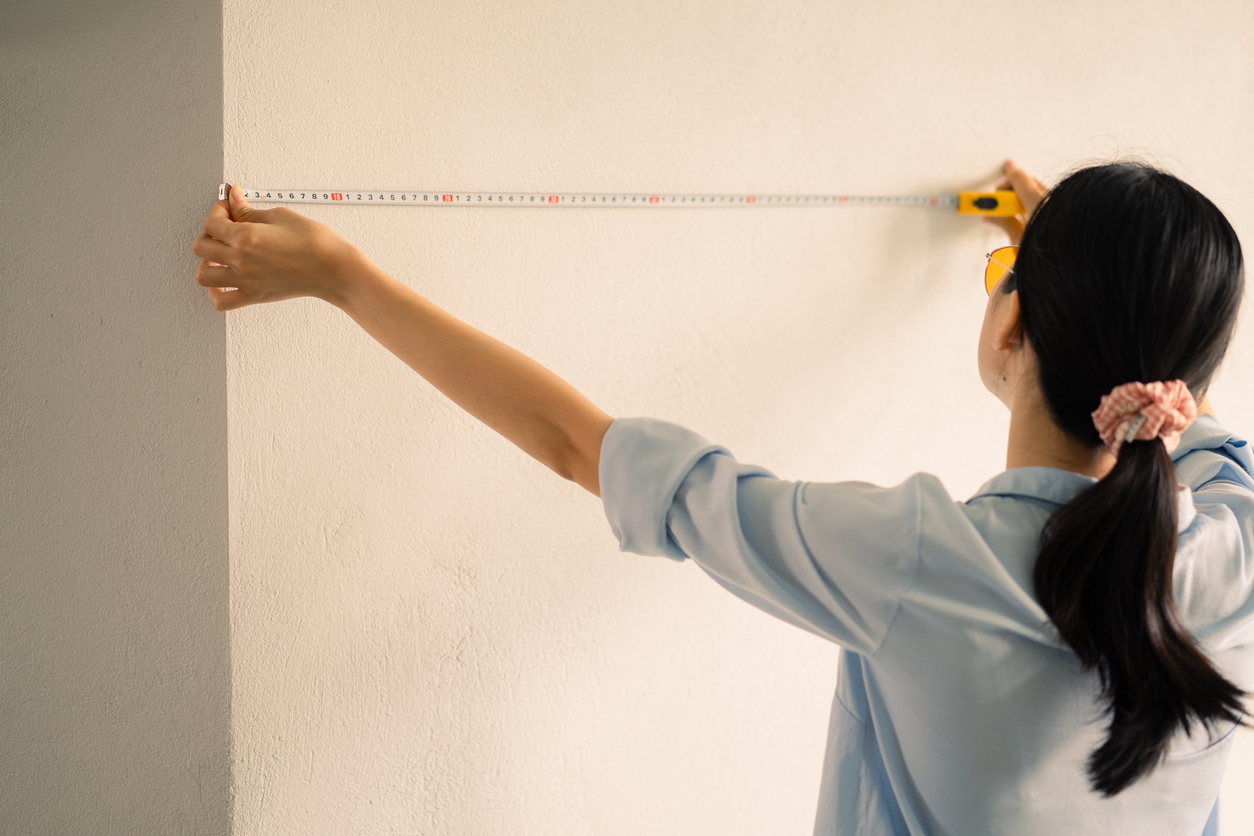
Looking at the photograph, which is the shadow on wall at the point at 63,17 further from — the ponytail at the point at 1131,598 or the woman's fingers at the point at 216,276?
the ponytail at the point at 1131,598

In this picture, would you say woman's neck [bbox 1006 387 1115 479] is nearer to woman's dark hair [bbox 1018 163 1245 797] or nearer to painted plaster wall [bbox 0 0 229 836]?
woman's dark hair [bbox 1018 163 1245 797]

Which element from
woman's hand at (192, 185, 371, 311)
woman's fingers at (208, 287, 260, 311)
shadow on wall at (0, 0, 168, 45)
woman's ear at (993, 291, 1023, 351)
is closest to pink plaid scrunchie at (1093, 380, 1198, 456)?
woman's ear at (993, 291, 1023, 351)

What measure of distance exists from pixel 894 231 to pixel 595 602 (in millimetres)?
667

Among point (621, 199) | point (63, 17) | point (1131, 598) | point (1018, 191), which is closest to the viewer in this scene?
point (1131, 598)

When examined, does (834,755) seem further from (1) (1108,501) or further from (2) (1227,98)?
(2) (1227,98)

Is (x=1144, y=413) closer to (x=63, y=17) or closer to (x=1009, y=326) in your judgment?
(x=1009, y=326)

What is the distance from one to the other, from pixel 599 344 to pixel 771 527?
17.4 inches

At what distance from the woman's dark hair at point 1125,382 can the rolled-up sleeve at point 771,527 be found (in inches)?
4.7

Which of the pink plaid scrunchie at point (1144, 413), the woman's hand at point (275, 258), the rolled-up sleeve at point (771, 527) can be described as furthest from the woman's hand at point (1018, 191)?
the woman's hand at point (275, 258)

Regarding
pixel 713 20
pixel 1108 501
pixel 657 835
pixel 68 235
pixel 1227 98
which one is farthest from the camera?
pixel 1227 98

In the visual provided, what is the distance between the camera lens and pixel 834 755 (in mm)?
736

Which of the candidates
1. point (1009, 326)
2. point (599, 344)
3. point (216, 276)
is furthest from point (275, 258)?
point (1009, 326)

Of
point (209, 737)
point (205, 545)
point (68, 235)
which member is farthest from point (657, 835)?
point (68, 235)

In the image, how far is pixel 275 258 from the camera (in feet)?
2.37
